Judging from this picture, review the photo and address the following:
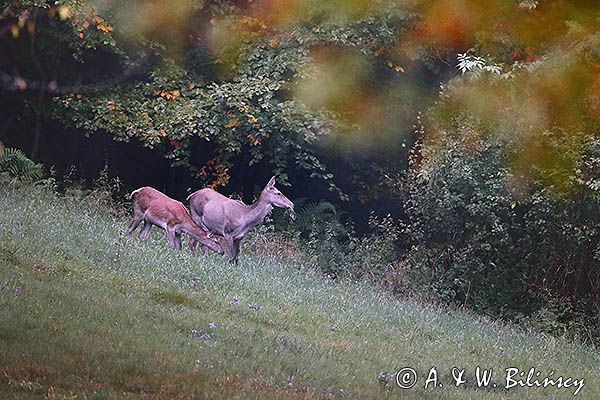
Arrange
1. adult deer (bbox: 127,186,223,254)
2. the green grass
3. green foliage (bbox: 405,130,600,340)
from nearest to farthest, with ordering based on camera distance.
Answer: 1. the green grass
2. adult deer (bbox: 127,186,223,254)
3. green foliage (bbox: 405,130,600,340)

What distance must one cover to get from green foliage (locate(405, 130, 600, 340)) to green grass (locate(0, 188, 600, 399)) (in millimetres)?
2798

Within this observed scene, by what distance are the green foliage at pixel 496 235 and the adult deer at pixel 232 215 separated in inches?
143

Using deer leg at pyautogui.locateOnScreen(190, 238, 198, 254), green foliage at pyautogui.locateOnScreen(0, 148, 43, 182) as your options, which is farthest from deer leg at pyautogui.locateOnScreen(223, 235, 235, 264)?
green foliage at pyautogui.locateOnScreen(0, 148, 43, 182)

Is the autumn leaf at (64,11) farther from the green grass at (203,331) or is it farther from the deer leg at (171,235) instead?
the deer leg at (171,235)

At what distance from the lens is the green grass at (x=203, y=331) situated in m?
7.85

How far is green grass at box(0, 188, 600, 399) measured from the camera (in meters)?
7.85

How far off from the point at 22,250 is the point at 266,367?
473 centimetres

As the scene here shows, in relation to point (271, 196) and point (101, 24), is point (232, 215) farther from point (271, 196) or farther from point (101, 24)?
point (101, 24)

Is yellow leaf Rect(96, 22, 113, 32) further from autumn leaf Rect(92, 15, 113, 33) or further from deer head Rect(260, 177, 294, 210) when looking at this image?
deer head Rect(260, 177, 294, 210)

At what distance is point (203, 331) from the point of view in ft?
33.0

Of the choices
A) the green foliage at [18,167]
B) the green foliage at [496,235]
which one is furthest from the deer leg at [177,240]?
the green foliage at [496,235]

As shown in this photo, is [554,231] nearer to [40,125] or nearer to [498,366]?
[498,366]

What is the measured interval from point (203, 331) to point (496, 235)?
10.4 metres

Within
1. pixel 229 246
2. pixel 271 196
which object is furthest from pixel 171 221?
pixel 271 196
